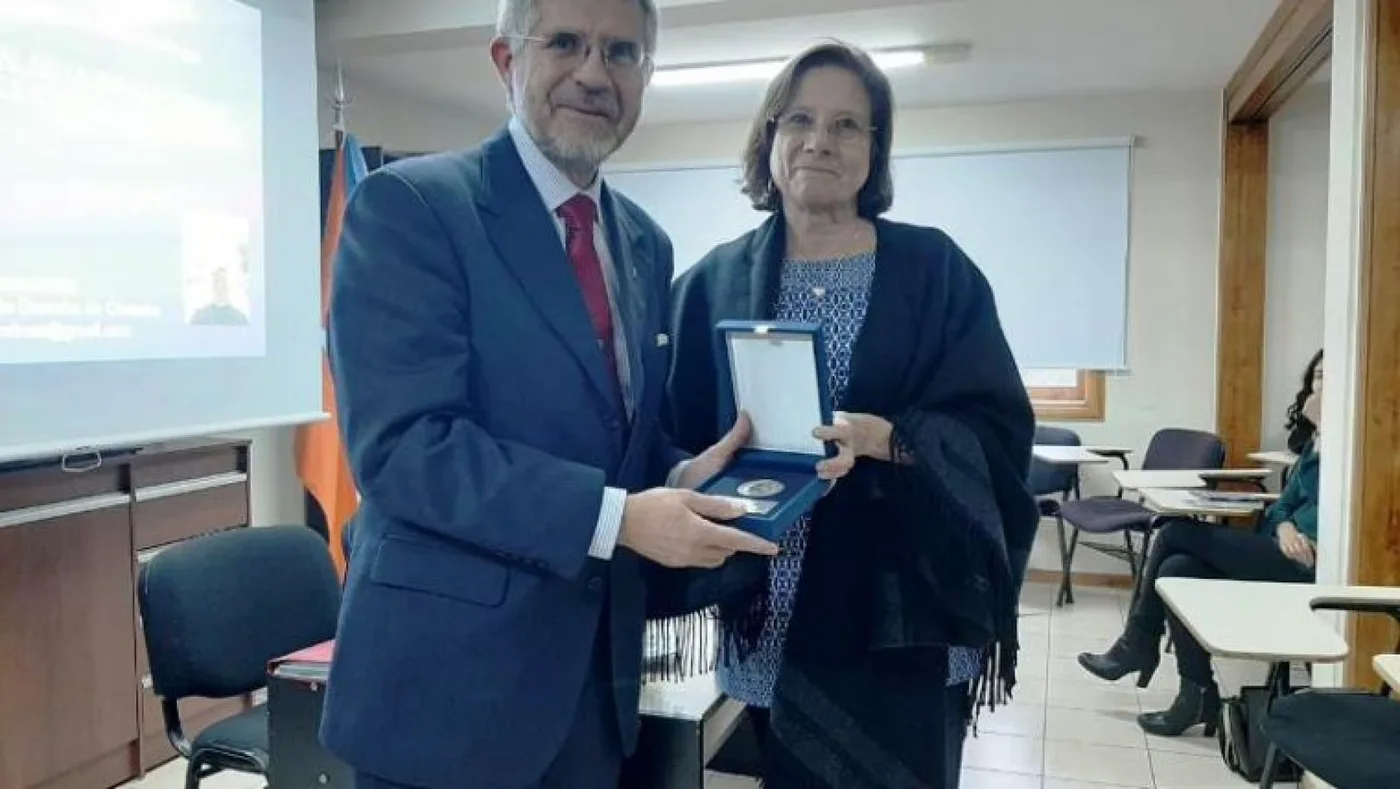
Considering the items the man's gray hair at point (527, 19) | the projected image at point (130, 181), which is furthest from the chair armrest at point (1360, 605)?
the projected image at point (130, 181)

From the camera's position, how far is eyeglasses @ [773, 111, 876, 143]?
133 centimetres

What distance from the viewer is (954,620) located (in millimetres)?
1229

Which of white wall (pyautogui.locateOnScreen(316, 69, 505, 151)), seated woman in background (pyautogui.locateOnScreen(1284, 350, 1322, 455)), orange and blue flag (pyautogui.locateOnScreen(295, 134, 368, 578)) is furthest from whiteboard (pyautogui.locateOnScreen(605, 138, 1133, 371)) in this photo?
orange and blue flag (pyautogui.locateOnScreen(295, 134, 368, 578))

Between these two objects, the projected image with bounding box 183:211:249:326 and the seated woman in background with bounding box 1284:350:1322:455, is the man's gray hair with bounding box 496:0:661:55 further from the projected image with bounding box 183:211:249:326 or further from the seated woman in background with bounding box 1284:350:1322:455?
the seated woman in background with bounding box 1284:350:1322:455

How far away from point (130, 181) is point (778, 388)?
8.02ft

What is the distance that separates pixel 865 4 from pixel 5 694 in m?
3.36

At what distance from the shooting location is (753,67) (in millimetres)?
4812

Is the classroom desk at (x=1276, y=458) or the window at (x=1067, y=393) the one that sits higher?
the window at (x=1067, y=393)

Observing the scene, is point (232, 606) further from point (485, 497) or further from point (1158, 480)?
point (1158, 480)

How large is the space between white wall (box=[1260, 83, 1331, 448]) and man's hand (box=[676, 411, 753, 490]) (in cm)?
491

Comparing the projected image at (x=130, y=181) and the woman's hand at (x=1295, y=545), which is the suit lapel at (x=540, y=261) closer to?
the projected image at (x=130, y=181)

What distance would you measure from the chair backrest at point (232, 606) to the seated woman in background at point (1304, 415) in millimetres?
3490

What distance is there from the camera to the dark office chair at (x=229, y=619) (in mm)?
2125

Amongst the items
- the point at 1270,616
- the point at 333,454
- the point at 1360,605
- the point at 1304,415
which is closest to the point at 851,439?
the point at 1270,616
